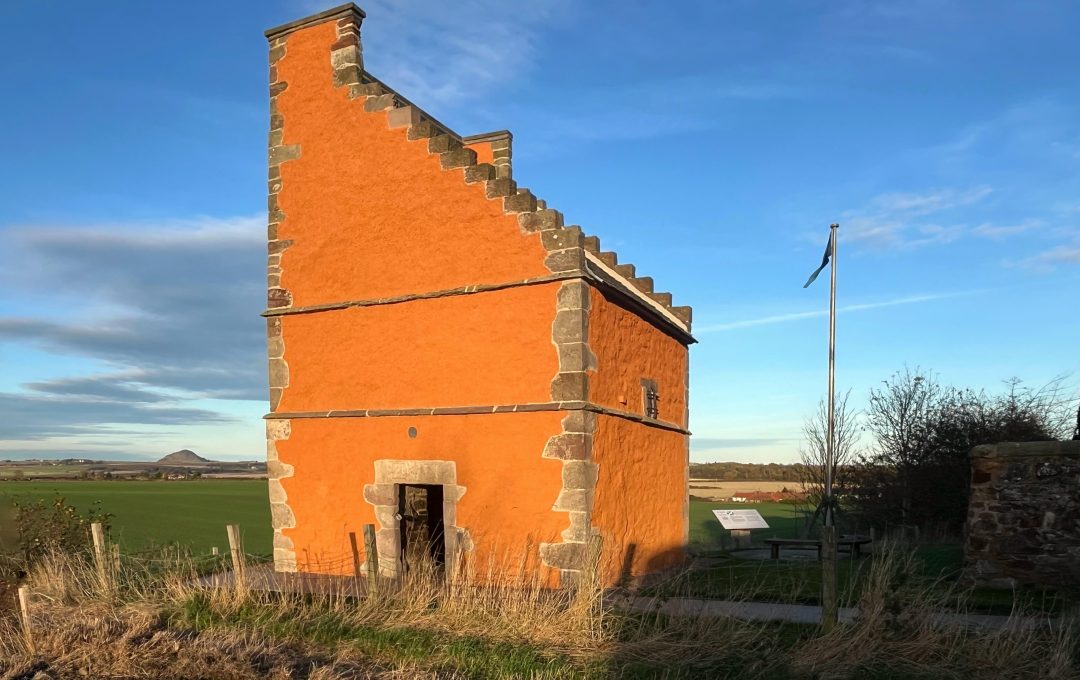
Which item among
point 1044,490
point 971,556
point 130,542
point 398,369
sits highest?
point 398,369

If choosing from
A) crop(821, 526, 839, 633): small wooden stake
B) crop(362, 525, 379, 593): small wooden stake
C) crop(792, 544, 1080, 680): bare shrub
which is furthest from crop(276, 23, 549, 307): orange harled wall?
crop(792, 544, 1080, 680): bare shrub

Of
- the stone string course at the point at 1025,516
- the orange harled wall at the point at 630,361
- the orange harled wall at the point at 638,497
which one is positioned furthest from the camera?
the orange harled wall at the point at 630,361

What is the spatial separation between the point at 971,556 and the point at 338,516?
9.08 m

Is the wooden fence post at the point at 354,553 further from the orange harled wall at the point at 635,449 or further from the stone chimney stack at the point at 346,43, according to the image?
the stone chimney stack at the point at 346,43

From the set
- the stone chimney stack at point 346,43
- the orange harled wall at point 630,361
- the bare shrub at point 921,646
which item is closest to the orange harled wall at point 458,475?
the orange harled wall at point 630,361

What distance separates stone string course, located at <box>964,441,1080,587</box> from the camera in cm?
1052

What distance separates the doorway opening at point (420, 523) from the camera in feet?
41.5

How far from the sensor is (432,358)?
1223cm

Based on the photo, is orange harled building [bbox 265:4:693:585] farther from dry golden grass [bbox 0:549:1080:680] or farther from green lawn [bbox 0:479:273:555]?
green lawn [bbox 0:479:273:555]

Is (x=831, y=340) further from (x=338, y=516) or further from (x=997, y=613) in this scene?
(x=338, y=516)

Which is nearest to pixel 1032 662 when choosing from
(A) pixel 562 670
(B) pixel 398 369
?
(A) pixel 562 670

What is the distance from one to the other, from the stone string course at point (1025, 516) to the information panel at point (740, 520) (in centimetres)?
705

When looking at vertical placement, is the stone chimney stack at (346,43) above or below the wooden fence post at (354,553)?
above

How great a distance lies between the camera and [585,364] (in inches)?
440
